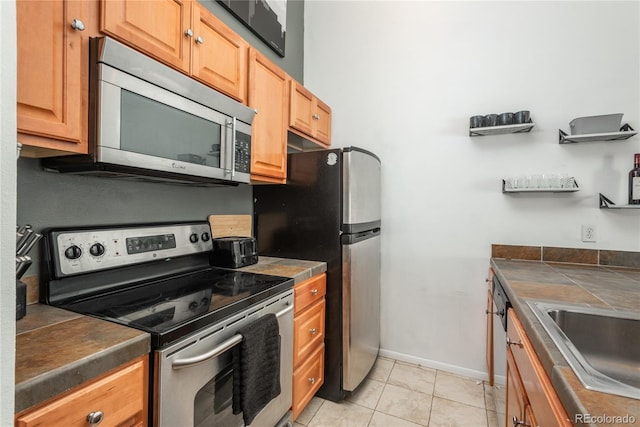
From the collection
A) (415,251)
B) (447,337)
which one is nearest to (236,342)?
(415,251)

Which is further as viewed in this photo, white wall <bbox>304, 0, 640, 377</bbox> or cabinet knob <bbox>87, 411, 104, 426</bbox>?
white wall <bbox>304, 0, 640, 377</bbox>

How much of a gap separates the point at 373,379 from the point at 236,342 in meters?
1.50

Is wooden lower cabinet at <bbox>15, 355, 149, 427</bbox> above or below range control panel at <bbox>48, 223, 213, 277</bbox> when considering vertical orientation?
below

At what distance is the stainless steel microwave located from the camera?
37.9 inches

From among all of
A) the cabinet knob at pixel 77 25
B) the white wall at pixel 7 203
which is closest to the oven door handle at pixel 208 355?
the white wall at pixel 7 203

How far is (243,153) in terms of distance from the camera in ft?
5.10

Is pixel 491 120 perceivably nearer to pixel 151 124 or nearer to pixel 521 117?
pixel 521 117

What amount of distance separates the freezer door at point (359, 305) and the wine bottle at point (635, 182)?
1.52m

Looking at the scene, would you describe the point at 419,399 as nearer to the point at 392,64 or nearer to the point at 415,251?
the point at 415,251

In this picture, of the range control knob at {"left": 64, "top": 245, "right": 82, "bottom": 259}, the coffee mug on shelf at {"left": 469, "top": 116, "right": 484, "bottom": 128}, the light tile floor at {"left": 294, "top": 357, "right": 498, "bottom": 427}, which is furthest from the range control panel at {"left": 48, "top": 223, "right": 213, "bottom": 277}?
the coffee mug on shelf at {"left": 469, "top": 116, "right": 484, "bottom": 128}

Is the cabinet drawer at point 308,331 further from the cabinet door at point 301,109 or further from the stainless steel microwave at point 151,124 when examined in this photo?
the cabinet door at point 301,109

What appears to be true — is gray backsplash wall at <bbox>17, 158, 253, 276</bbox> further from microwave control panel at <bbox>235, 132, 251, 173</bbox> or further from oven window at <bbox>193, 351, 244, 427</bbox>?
oven window at <bbox>193, 351, 244, 427</bbox>

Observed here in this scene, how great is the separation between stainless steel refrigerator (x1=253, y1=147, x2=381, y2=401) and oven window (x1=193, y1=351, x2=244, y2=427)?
858 millimetres

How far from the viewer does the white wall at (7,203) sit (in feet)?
1.43
